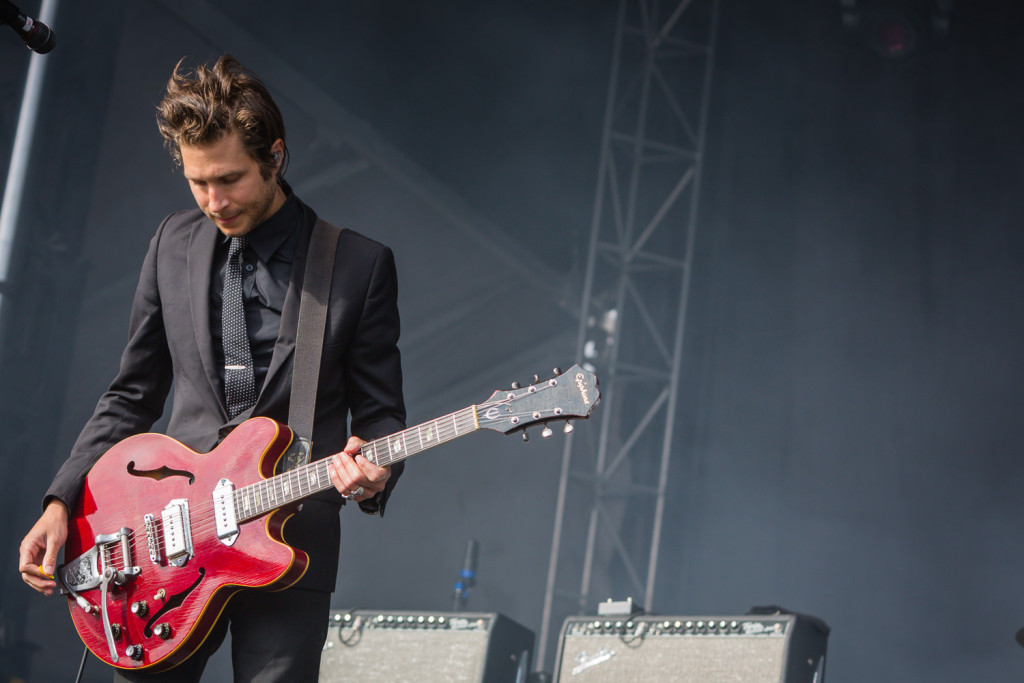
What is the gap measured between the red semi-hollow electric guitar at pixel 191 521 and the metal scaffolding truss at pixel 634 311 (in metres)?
4.65

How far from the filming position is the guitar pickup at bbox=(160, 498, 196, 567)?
5.71 ft

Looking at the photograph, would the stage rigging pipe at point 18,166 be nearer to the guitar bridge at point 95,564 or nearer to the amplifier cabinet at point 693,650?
the amplifier cabinet at point 693,650

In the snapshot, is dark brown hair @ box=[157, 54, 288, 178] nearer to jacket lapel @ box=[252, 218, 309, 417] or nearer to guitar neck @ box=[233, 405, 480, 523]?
jacket lapel @ box=[252, 218, 309, 417]

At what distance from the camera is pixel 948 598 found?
6629 millimetres

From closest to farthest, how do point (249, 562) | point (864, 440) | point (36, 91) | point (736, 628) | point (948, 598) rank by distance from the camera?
point (249, 562) < point (736, 628) < point (36, 91) < point (948, 598) < point (864, 440)

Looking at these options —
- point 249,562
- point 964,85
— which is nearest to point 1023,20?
point 964,85

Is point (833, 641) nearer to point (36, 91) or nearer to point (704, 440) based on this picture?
point (704, 440)

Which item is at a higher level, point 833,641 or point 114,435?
point 833,641

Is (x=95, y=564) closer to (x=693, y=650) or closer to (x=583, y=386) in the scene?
(x=583, y=386)

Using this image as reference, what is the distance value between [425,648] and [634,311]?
14.7ft

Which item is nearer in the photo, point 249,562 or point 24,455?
point 249,562

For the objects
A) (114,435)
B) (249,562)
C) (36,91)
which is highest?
(36,91)

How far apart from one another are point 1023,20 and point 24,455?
6735mm

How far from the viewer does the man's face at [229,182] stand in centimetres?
176
